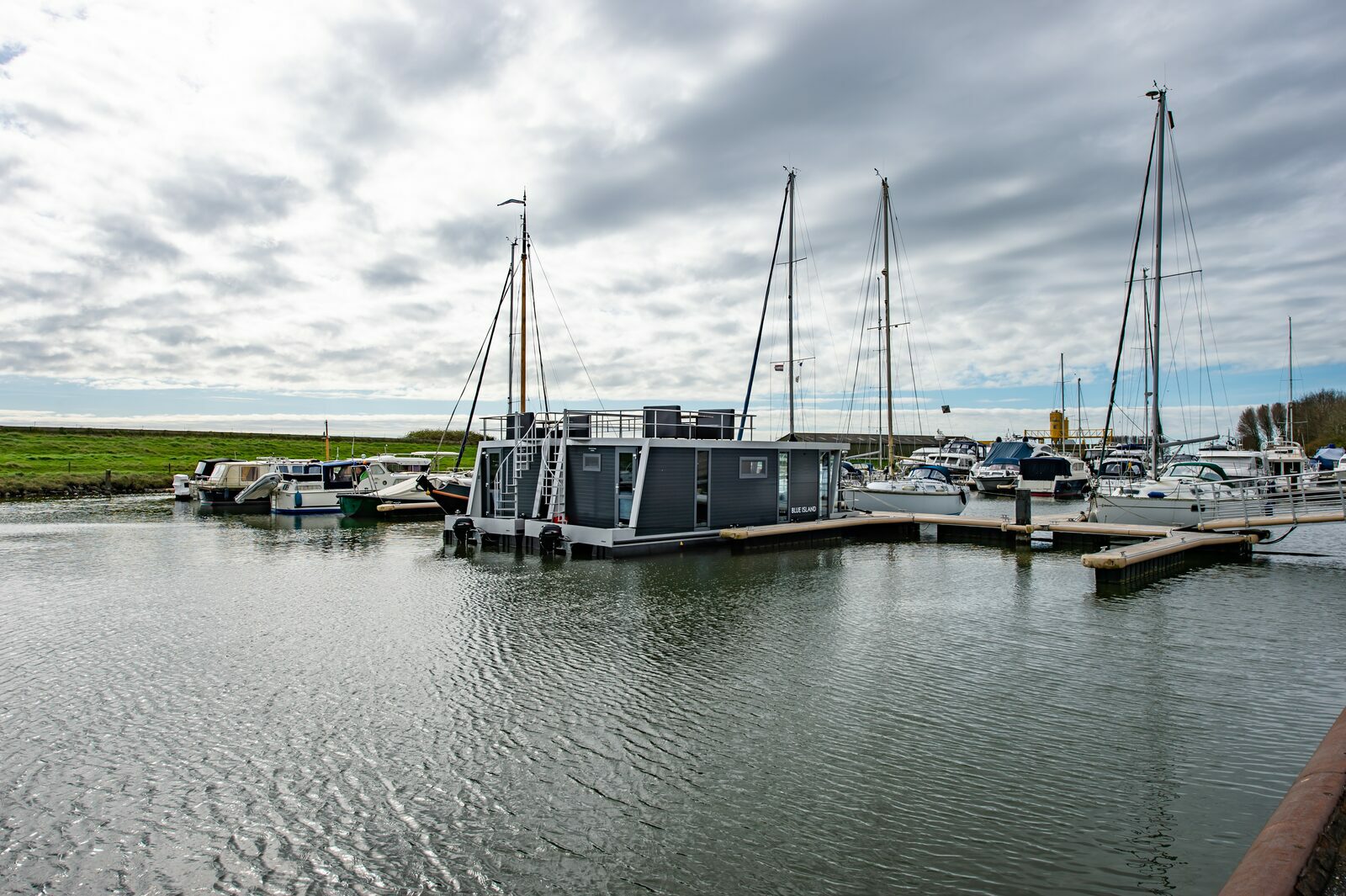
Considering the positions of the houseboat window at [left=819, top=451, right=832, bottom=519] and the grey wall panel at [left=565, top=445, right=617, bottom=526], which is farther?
the houseboat window at [left=819, top=451, right=832, bottom=519]

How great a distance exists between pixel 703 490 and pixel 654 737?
597 inches

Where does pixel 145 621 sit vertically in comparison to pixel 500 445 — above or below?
below

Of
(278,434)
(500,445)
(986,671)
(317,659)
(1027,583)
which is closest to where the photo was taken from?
(986,671)

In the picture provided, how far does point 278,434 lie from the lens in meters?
120

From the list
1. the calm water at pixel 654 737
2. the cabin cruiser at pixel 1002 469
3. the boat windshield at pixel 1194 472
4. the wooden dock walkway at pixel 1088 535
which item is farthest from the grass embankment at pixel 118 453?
the boat windshield at pixel 1194 472

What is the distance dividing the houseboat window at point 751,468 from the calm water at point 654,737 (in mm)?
7805

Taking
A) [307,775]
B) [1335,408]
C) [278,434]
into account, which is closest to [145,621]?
[307,775]

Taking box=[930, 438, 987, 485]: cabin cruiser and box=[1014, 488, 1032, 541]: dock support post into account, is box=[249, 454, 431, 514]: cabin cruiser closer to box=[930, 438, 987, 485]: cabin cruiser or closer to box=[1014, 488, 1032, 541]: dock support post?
box=[1014, 488, 1032, 541]: dock support post

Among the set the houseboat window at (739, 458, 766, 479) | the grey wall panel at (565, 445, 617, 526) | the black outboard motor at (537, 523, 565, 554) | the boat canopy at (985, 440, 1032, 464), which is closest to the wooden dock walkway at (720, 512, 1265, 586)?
the houseboat window at (739, 458, 766, 479)

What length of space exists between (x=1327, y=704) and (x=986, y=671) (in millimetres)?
3833

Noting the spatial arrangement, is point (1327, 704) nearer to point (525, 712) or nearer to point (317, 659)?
point (525, 712)

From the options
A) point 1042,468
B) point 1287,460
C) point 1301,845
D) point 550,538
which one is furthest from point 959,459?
point 1301,845

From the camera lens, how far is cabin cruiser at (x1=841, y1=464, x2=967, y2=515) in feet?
104

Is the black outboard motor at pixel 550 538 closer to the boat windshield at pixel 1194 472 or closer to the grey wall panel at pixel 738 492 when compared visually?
the grey wall panel at pixel 738 492
